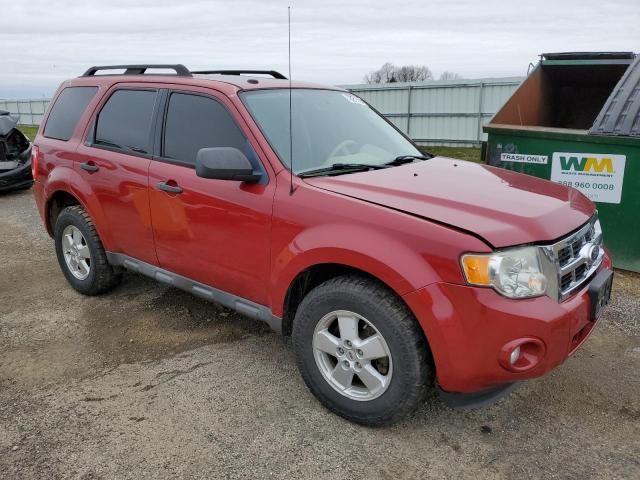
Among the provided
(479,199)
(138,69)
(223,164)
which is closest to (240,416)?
(223,164)

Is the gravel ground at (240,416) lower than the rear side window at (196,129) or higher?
lower

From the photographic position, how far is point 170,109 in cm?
386

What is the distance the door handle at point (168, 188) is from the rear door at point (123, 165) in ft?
0.62

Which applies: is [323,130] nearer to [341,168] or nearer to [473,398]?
[341,168]

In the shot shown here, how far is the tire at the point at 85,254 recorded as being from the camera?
4.54 m

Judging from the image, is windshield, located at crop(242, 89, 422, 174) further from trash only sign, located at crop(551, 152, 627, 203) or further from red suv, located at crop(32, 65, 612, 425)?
trash only sign, located at crop(551, 152, 627, 203)

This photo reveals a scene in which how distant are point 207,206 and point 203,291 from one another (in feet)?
2.03

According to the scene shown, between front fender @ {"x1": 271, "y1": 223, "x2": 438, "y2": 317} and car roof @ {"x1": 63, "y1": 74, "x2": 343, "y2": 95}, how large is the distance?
118 centimetres

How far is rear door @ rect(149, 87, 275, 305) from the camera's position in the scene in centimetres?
322

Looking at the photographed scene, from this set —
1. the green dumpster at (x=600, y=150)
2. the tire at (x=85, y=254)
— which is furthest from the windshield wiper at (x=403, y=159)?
the tire at (x=85, y=254)

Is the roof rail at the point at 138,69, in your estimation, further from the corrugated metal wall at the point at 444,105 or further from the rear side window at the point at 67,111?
the corrugated metal wall at the point at 444,105

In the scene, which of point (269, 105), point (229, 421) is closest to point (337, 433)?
point (229, 421)

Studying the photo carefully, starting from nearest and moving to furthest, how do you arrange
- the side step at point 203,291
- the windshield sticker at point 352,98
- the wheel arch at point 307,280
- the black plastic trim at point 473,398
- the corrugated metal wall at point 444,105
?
the black plastic trim at point 473,398
the wheel arch at point 307,280
the side step at point 203,291
the windshield sticker at point 352,98
the corrugated metal wall at point 444,105

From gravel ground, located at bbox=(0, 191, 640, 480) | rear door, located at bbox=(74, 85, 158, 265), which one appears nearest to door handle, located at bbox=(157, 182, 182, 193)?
rear door, located at bbox=(74, 85, 158, 265)
